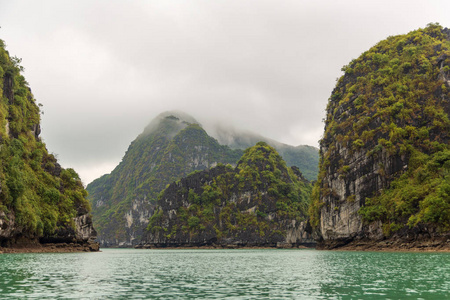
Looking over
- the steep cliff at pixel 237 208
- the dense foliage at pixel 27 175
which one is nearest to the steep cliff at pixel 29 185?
the dense foliage at pixel 27 175

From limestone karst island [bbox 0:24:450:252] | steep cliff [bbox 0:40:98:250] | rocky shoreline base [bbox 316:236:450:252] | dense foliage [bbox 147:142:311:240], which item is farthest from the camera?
dense foliage [bbox 147:142:311:240]

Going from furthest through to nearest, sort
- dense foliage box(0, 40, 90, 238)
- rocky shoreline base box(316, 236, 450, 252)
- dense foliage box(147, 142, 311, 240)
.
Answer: dense foliage box(147, 142, 311, 240) < dense foliage box(0, 40, 90, 238) < rocky shoreline base box(316, 236, 450, 252)

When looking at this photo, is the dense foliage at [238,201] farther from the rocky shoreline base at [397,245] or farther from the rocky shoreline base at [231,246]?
the rocky shoreline base at [397,245]

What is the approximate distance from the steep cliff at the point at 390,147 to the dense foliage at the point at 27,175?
61878 millimetres

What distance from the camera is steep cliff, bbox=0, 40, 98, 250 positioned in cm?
6375

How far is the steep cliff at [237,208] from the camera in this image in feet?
515

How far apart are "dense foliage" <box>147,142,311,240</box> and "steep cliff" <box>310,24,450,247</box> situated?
185ft

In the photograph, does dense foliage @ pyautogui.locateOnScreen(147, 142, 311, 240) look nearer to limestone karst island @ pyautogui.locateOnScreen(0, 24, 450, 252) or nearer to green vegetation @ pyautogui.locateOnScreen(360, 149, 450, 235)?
limestone karst island @ pyautogui.locateOnScreen(0, 24, 450, 252)

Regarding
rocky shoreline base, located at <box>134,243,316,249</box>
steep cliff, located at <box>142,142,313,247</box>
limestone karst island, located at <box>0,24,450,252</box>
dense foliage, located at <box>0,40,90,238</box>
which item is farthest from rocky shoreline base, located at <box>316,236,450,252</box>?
steep cliff, located at <box>142,142,313,247</box>

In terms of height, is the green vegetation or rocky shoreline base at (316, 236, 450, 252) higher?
the green vegetation

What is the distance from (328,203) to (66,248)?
62.3 meters

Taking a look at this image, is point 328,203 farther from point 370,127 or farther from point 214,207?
point 214,207

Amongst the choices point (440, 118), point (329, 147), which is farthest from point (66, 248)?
point (440, 118)

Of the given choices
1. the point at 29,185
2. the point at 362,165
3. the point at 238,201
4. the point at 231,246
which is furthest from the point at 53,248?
the point at 238,201
